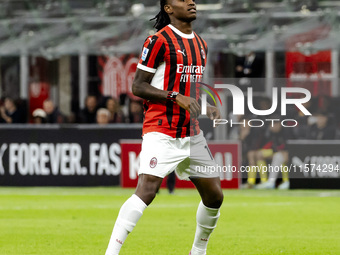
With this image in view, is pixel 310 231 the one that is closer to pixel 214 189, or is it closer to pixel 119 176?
pixel 214 189

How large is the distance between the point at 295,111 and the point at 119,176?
8803 millimetres

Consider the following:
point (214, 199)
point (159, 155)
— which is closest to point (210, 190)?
point (214, 199)

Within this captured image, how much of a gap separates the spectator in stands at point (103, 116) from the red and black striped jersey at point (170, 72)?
1119cm

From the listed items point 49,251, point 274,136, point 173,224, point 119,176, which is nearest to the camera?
point 49,251

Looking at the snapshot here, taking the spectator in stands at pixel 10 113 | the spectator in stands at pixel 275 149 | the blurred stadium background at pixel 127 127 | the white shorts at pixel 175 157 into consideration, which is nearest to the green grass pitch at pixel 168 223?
the blurred stadium background at pixel 127 127

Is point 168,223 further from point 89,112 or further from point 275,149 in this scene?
point 89,112

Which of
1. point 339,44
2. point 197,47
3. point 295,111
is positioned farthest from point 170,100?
point 339,44

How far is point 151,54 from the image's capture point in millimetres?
7066

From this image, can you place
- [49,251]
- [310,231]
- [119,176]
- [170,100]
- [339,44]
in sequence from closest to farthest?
[170,100] → [49,251] → [310,231] → [119,176] → [339,44]

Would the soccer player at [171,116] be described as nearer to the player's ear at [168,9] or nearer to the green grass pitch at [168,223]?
the player's ear at [168,9]

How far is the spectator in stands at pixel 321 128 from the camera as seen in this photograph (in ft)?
54.7

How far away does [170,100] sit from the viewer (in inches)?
279

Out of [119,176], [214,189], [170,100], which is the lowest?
[119,176]

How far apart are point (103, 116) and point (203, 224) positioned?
11.1 metres
